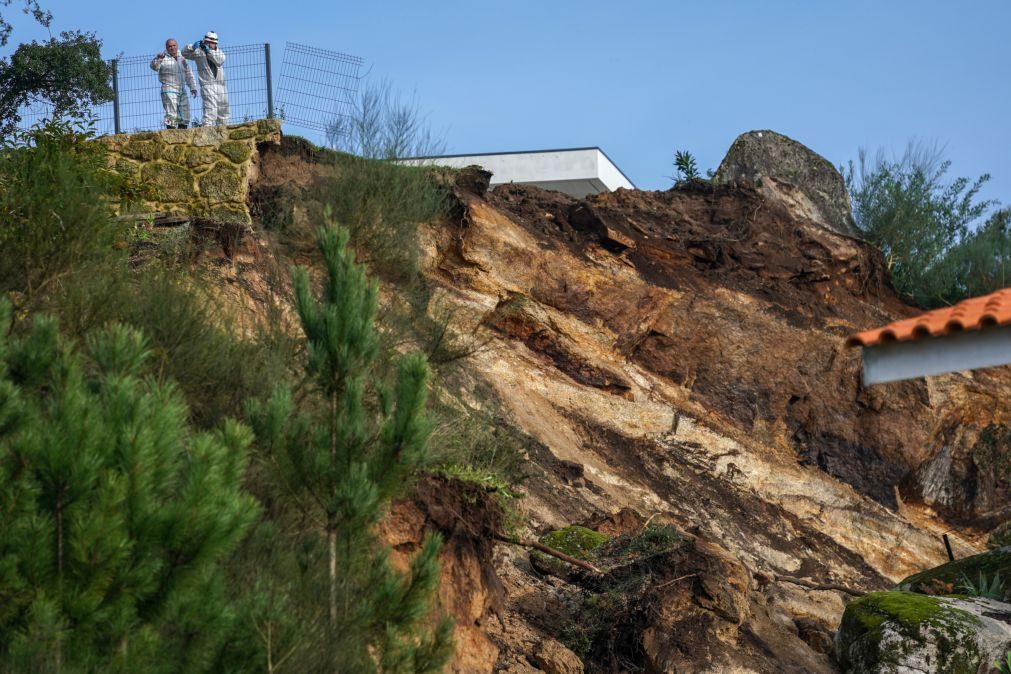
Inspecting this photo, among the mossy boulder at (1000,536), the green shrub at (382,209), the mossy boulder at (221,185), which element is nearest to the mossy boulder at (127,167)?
the mossy boulder at (221,185)

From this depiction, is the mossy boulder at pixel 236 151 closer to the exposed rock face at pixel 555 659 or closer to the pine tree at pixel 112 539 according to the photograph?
the exposed rock face at pixel 555 659

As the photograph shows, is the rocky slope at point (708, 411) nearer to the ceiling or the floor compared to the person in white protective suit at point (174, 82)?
nearer to the floor

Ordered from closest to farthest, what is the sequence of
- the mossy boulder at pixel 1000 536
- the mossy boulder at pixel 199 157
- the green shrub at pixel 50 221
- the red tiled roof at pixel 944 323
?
the red tiled roof at pixel 944 323 → the green shrub at pixel 50 221 → the mossy boulder at pixel 199 157 → the mossy boulder at pixel 1000 536

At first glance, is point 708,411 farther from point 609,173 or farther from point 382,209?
point 609,173

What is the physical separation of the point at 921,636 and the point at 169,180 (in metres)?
11.5

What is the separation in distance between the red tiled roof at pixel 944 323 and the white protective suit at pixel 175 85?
42.8ft

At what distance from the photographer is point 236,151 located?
720 inches

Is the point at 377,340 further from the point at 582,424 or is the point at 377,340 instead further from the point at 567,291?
the point at 567,291

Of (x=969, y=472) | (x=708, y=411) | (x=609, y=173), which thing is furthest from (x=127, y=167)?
(x=969, y=472)

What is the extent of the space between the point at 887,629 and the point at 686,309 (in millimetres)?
8457

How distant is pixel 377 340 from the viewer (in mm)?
8125

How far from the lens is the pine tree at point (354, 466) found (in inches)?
297

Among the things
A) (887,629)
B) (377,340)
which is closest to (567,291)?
(887,629)

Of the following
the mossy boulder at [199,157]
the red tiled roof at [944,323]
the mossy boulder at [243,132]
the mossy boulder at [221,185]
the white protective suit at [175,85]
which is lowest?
the red tiled roof at [944,323]
